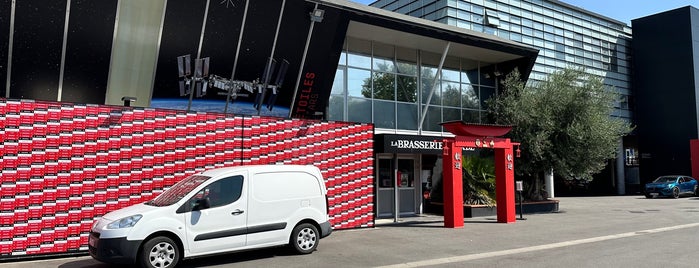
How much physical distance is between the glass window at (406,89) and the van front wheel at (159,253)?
11.7 meters

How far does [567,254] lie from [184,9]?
10.6m

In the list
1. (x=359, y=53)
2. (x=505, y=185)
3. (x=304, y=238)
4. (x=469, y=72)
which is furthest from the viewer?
(x=469, y=72)

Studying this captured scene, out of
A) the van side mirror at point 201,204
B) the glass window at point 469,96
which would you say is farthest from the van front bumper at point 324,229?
the glass window at point 469,96

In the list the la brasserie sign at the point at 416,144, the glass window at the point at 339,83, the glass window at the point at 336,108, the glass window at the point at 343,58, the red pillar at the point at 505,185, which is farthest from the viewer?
the glass window at the point at 343,58

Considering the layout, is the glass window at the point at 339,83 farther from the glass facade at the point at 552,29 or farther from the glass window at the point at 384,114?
the glass facade at the point at 552,29

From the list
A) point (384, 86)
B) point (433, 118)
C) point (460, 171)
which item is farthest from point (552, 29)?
point (460, 171)

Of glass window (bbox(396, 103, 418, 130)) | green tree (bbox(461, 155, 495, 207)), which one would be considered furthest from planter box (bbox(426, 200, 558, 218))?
glass window (bbox(396, 103, 418, 130))

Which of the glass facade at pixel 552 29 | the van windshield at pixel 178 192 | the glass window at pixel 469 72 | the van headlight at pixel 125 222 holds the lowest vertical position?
the van headlight at pixel 125 222

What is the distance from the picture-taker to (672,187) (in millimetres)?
27797

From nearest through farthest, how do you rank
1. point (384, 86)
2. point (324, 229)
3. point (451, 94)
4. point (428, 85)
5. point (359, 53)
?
1. point (324, 229)
2. point (359, 53)
3. point (384, 86)
4. point (428, 85)
5. point (451, 94)

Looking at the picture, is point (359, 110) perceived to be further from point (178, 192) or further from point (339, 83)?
point (178, 192)

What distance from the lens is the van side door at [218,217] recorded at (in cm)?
828

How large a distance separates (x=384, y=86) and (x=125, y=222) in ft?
38.4

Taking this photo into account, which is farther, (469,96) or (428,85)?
(469,96)
